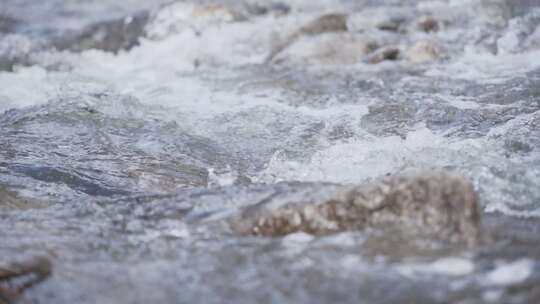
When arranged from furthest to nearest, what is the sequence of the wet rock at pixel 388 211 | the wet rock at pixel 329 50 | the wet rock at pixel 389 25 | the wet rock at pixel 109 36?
the wet rock at pixel 109 36 < the wet rock at pixel 389 25 < the wet rock at pixel 329 50 < the wet rock at pixel 388 211

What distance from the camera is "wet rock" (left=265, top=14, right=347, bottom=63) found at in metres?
8.51

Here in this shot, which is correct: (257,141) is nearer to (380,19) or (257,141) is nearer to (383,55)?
(383,55)

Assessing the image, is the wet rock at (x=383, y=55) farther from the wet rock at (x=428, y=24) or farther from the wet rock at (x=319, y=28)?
the wet rock at (x=428, y=24)

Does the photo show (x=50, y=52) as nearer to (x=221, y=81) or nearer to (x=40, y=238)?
(x=221, y=81)

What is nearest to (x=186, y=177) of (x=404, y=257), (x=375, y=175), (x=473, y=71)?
(x=375, y=175)

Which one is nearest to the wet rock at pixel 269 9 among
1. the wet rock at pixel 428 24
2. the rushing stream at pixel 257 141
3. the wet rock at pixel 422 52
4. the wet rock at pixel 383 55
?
the rushing stream at pixel 257 141

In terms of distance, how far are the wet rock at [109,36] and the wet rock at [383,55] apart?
3.67 m

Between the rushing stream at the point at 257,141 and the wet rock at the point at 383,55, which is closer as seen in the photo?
the rushing stream at the point at 257,141

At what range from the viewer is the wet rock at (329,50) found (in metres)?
7.58

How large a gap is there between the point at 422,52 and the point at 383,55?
40 centimetres

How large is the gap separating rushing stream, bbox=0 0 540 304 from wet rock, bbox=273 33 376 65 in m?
0.03

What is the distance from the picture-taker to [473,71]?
6.67 metres

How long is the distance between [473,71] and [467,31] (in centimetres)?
185

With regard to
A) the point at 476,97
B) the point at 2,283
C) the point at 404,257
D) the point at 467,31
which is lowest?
the point at 2,283
